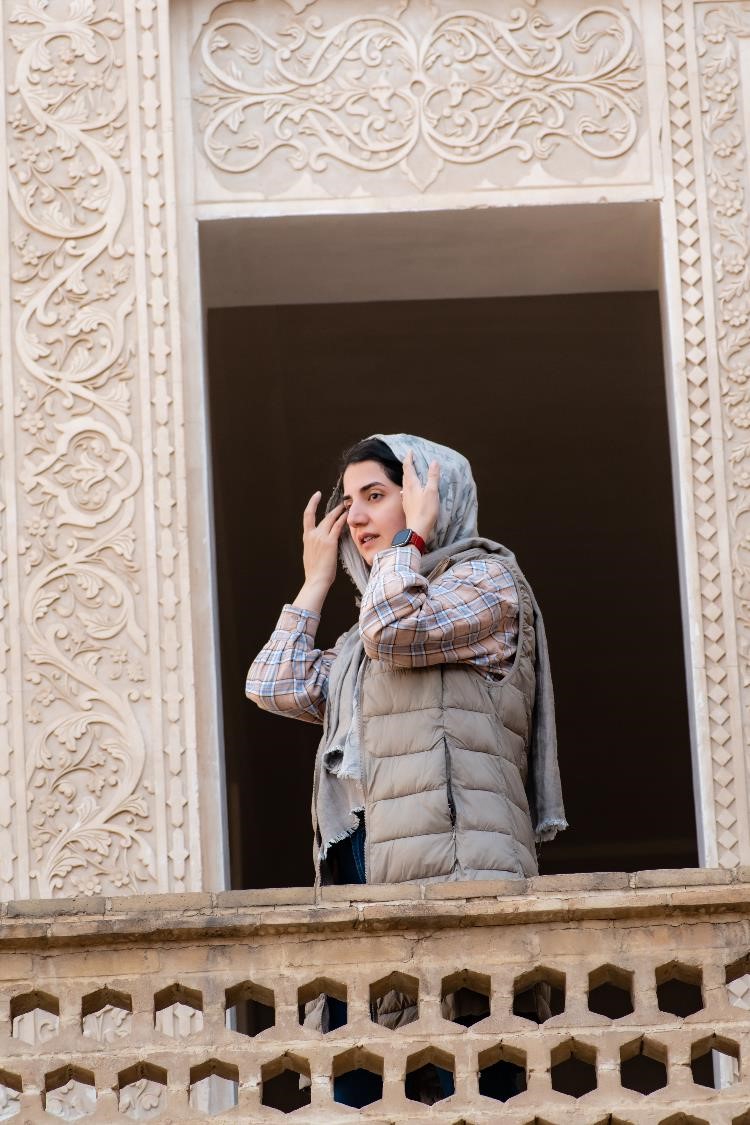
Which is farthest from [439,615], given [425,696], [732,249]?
[732,249]

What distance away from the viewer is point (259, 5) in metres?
7.04

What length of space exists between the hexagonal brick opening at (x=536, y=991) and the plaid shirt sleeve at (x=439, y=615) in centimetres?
73

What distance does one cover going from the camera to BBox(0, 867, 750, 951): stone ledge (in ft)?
14.4

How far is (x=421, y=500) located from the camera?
5.25m

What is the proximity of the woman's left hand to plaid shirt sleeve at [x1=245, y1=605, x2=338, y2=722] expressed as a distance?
373 mm

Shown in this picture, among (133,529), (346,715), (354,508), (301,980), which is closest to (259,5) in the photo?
(133,529)

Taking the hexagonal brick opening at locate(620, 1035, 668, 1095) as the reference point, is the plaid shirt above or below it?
above

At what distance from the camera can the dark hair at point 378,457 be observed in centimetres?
541

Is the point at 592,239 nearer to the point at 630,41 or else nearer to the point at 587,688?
the point at 630,41

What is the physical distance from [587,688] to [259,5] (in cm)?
560

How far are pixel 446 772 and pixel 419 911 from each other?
51 cm

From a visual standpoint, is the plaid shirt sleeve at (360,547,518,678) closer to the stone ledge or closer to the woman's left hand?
the woman's left hand

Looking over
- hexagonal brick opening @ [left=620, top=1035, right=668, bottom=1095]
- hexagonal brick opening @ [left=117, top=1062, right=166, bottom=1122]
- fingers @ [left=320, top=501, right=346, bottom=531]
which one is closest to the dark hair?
fingers @ [left=320, top=501, right=346, bottom=531]

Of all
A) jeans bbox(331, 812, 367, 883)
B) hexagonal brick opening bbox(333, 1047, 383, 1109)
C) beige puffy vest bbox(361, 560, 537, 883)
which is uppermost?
beige puffy vest bbox(361, 560, 537, 883)
